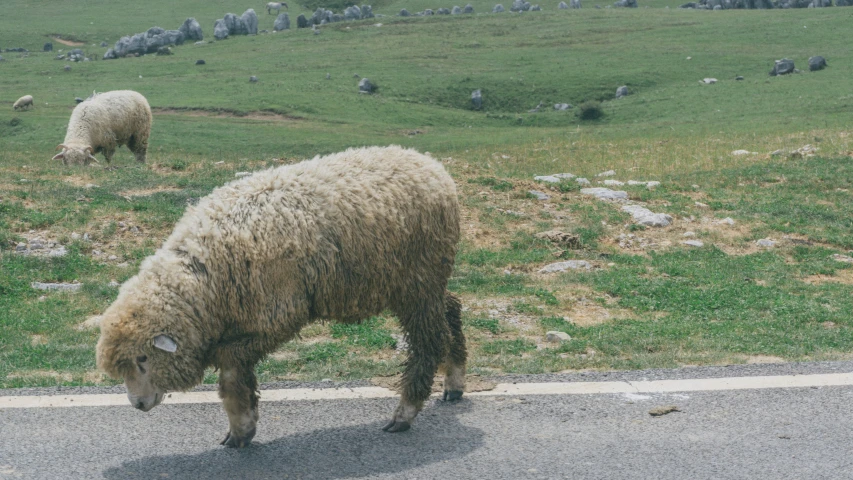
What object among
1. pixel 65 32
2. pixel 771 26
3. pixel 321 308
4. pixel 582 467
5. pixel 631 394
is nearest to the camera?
pixel 582 467

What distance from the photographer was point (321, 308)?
7.07 meters

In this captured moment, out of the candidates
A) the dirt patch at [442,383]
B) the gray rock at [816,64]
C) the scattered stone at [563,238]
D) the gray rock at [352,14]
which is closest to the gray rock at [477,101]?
the gray rock at [816,64]

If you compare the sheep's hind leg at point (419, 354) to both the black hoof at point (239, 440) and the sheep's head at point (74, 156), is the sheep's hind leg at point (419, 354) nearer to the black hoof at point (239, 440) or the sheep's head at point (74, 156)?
the black hoof at point (239, 440)

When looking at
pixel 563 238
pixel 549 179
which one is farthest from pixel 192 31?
pixel 563 238

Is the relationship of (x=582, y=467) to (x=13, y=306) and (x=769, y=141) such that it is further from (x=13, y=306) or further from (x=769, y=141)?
(x=769, y=141)

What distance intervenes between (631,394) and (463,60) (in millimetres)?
56701

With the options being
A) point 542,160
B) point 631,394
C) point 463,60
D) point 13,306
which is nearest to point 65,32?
point 463,60

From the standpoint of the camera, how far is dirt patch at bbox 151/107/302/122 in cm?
4338

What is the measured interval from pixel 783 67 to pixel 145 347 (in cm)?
5118

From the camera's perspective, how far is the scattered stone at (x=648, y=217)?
15.5 metres

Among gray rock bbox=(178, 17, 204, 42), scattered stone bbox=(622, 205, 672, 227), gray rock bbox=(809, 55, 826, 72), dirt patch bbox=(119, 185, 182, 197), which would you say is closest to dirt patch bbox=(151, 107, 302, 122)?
dirt patch bbox=(119, 185, 182, 197)

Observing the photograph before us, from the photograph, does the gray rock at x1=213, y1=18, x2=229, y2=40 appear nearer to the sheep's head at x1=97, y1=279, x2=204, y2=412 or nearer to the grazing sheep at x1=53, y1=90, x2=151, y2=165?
the grazing sheep at x1=53, y1=90, x2=151, y2=165

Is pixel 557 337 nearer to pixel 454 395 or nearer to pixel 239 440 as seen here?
pixel 454 395

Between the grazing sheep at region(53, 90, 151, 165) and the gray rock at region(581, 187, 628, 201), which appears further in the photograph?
the grazing sheep at region(53, 90, 151, 165)
